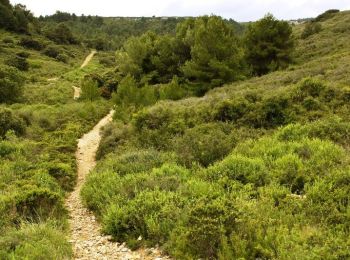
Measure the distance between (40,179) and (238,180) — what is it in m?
6.61

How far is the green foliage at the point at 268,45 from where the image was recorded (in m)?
38.9

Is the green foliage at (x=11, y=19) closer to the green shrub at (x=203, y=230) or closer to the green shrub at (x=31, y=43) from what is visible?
the green shrub at (x=31, y=43)

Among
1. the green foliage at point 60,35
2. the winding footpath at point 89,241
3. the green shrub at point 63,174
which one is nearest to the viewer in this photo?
the winding footpath at point 89,241

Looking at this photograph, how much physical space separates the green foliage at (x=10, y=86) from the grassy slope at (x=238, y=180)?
19.5 meters

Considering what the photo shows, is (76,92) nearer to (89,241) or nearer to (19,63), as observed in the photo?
(19,63)

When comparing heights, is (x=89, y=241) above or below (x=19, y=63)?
below

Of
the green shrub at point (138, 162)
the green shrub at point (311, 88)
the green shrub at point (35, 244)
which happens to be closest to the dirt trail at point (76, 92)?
the green shrub at point (311, 88)

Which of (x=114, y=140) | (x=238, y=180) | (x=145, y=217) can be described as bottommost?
(x=114, y=140)

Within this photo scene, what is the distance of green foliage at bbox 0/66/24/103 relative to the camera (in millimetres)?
34647

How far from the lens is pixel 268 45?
38875 mm

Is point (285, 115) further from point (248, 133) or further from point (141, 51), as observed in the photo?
point (141, 51)

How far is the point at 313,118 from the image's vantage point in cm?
1603

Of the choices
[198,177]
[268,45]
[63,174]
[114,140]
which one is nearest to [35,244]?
[198,177]

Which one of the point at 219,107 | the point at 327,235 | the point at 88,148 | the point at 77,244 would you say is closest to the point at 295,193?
the point at 327,235
